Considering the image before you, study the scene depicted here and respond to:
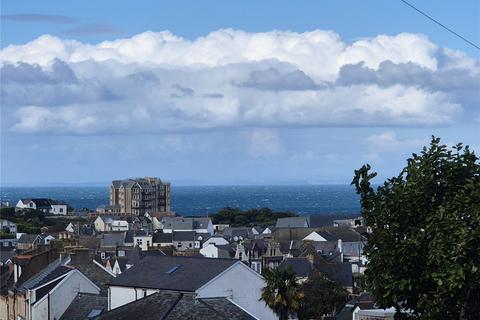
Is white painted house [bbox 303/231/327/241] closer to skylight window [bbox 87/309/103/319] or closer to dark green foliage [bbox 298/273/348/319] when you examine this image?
dark green foliage [bbox 298/273/348/319]

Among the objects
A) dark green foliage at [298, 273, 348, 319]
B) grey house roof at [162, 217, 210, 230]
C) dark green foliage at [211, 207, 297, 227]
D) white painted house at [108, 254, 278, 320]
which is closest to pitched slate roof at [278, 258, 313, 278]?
dark green foliage at [298, 273, 348, 319]

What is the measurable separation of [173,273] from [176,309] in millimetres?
7318

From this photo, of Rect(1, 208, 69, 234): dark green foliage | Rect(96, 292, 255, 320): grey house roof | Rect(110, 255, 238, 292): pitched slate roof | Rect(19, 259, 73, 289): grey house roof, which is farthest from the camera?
Rect(1, 208, 69, 234): dark green foliage

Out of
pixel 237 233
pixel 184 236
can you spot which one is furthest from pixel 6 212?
pixel 184 236

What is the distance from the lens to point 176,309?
35.6m

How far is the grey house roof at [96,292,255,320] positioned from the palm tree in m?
2.92

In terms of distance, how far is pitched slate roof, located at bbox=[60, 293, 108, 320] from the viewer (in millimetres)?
46719

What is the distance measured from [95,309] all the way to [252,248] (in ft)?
163

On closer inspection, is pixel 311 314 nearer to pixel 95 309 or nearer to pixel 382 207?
pixel 95 309

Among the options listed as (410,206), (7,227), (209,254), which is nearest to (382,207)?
(410,206)

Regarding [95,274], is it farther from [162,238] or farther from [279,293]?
[162,238]

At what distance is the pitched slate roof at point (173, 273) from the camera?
40688 mm

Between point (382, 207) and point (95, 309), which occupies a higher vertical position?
point (382, 207)

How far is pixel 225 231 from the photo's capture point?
139 m
